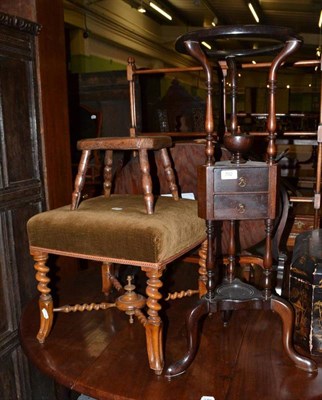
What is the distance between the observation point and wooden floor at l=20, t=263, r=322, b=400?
1203 millimetres

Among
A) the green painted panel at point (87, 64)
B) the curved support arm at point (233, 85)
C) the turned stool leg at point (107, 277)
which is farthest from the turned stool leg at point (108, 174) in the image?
the green painted panel at point (87, 64)

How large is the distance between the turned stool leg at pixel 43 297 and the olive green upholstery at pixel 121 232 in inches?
2.4

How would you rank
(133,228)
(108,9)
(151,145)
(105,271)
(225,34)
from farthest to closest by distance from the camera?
(108,9), (105,271), (151,145), (133,228), (225,34)

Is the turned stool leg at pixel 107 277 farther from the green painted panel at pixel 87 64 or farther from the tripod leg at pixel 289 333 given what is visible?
the green painted panel at pixel 87 64

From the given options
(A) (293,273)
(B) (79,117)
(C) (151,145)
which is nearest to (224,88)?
(C) (151,145)

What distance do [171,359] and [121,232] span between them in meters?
0.48

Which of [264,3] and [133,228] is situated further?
[264,3]

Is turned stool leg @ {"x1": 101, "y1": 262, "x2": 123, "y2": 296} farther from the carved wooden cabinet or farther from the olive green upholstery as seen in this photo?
the olive green upholstery

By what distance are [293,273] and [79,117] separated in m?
3.10

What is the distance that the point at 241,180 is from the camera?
118 cm

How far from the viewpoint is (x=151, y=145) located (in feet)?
4.44

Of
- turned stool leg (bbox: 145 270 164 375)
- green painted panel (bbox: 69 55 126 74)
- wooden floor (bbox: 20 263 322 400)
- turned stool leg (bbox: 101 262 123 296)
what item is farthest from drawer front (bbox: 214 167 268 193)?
green painted panel (bbox: 69 55 126 74)

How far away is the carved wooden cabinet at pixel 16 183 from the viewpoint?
62.9 inches

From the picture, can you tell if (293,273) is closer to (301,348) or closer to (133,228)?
(301,348)
